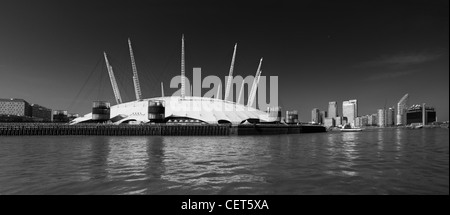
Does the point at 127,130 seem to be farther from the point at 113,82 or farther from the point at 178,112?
the point at 113,82

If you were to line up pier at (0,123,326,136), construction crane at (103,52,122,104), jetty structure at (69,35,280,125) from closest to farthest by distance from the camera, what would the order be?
pier at (0,123,326,136) < jetty structure at (69,35,280,125) < construction crane at (103,52,122,104)

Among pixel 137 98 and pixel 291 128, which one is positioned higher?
pixel 137 98

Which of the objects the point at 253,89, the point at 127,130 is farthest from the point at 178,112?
the point at 253,89

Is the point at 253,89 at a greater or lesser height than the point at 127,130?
greater

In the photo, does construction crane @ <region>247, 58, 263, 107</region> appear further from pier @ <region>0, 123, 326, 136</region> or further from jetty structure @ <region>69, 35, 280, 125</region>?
pier @ <region>0, 123, 326, 136</region>

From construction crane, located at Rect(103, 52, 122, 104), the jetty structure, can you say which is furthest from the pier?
construction crane, located at Rect(103, 52, 122, 104)

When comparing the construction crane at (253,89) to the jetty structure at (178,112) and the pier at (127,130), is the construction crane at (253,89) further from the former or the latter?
the pier at (127,130)

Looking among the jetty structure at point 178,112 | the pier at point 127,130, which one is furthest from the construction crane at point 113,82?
the pier at point 127,130

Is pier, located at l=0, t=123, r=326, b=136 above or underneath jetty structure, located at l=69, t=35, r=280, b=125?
underneath

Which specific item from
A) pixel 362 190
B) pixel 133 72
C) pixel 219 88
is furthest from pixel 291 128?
pixel 362 190
